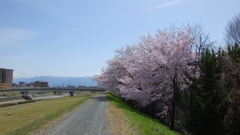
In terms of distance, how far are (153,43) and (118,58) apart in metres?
23.1

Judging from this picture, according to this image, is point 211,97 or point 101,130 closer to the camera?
point 101,130

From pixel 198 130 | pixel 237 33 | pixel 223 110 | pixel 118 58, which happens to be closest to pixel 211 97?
pixel 223 110

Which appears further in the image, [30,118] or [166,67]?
[30,118]

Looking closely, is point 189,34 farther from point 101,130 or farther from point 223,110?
point 101,130

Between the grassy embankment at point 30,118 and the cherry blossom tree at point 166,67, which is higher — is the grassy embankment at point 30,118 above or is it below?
below

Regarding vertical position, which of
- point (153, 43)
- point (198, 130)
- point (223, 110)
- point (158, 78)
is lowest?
point (198, 130)

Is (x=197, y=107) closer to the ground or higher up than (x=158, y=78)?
closer to the ground

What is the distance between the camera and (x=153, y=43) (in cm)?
2298

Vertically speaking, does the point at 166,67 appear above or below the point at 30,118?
above

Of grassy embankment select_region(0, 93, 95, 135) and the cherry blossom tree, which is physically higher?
the cherry blossom tree

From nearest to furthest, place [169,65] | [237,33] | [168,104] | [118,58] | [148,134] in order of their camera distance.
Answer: [148,134]
[169,65]
[168,104]
[237,33]
[118,58]

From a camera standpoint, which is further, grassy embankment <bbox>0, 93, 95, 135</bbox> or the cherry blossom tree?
the cherry blossom tree

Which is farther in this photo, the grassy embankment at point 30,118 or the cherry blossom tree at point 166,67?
the cherry blossom tree at point 166,67

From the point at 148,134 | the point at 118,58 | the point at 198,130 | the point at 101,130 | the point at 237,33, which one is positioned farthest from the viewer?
the point at 118,58
